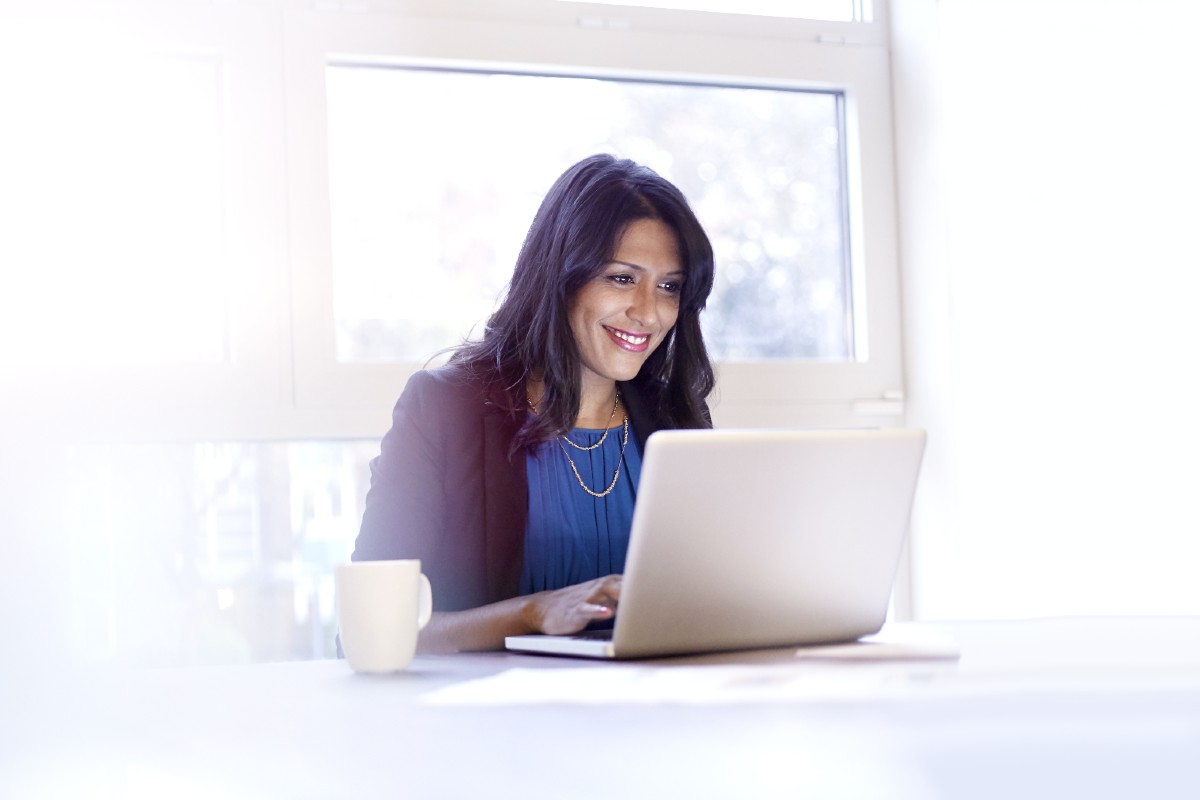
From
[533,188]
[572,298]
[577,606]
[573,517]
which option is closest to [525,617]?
[577,606]

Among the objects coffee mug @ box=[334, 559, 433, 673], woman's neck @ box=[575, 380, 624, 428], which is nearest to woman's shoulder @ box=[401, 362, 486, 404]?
woman's neck @ box=[575, 380, 624, 428]

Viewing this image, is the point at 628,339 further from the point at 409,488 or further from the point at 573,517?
the point at 409,488

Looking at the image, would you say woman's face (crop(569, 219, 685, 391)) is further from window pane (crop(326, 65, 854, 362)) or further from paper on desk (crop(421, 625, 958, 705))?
paper on desk (crop(421, 625, 958, 705))

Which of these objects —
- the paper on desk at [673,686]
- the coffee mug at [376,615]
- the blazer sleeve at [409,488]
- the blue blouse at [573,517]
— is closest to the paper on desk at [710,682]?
the paper on desk at [673,686]

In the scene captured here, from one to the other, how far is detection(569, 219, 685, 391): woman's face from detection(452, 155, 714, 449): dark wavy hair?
19 mm

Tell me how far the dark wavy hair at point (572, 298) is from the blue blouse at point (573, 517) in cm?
7

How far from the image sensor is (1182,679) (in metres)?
0.94

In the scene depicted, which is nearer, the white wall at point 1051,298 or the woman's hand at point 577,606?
the woman's hand at point 577,606

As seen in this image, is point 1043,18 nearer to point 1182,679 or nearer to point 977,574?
point 977,574

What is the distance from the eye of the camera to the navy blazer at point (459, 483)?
1923 mm

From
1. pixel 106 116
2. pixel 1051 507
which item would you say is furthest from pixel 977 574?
pixel 106 116

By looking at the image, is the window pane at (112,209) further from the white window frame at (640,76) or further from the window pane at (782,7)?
the window pane at (782,7)

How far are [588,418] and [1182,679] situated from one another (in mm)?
1375

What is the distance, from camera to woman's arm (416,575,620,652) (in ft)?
4.47
